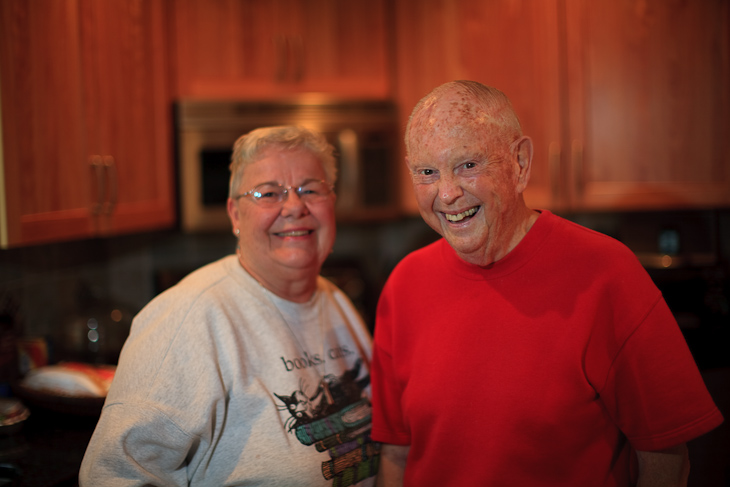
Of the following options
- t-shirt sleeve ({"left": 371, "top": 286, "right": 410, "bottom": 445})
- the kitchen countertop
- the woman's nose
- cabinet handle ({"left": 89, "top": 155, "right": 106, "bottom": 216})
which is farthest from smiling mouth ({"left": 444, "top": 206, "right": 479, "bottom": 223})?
cabinet handle ({"left": 89, "top": 155, "right": 106, "bottom": 216})

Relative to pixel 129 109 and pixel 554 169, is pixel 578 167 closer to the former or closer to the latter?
pixel 554 169

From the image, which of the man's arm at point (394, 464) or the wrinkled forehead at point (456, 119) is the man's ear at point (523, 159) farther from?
the man's arm at point (394, 464)

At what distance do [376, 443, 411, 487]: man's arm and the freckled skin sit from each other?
415mm

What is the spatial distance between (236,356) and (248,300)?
132 mm

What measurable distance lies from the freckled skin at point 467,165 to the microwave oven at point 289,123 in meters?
1.38

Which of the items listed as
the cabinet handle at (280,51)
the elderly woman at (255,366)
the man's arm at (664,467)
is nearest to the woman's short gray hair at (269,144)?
the elderly woman at (255,366)

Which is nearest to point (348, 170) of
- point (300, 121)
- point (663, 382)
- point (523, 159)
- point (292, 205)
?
point (300, 121)

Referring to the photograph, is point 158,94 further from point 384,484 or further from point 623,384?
point 623,384

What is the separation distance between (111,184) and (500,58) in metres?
1.36

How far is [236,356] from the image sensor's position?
1086mm

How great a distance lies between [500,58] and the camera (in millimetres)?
2158

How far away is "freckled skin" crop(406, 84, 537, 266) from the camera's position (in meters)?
0.87

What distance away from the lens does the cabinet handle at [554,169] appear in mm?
2043

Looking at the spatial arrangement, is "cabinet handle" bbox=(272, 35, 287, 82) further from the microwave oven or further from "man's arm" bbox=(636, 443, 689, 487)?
"man's arm" bbox=(636, 443, 689, 487)
